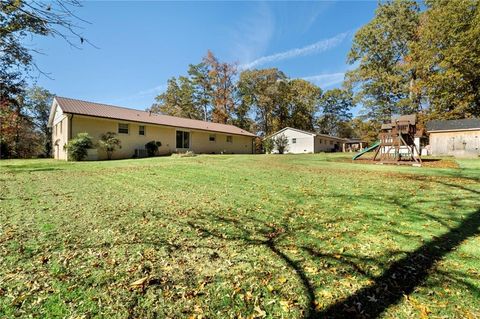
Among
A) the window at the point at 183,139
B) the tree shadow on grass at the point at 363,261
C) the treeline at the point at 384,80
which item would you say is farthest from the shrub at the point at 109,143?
the treeline at the point at 384,80

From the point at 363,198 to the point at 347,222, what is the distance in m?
1.84

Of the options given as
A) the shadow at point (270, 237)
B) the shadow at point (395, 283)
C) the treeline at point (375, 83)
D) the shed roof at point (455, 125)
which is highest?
the treeline at point (375, 83)

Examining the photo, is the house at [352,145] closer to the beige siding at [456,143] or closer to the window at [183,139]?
the beige siding at [456,143]

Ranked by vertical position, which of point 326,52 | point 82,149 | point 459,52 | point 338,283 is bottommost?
point 338,283

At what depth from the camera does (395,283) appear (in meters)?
2.47

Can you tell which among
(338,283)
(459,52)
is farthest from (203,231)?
(459,52)

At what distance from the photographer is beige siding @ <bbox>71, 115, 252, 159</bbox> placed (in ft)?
54.0

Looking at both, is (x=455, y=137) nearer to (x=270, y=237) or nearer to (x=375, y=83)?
(x=375, y=83)

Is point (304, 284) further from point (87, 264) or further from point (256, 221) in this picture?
point (87, 264)

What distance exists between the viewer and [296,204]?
5.16 m

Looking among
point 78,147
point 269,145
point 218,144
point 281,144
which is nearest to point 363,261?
point 78,147

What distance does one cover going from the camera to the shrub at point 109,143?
16.2 m

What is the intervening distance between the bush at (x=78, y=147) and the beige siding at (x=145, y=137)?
637 mm

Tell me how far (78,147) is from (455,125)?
30090mm
